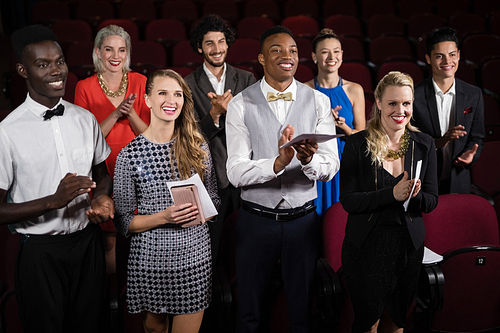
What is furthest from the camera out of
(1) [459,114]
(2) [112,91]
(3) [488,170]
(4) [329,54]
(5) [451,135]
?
(3) [488,170]

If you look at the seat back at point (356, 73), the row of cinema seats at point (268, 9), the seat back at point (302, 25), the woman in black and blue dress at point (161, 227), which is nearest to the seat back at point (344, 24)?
the seat back at point (302, 25)

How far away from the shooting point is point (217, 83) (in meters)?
2.71

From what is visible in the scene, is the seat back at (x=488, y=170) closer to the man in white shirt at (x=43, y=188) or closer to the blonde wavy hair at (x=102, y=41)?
the blonde wavy hair at (x=102, y=41)

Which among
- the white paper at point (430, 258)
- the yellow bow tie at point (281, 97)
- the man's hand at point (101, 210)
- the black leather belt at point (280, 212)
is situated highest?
the yellow bow tie at point (281, 97)

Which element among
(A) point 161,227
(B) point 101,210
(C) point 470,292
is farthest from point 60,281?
(C) point 470,292

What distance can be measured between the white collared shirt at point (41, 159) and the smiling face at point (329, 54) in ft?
5.43

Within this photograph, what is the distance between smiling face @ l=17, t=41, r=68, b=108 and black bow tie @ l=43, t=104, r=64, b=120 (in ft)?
0.12

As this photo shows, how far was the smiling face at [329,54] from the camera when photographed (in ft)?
9.47

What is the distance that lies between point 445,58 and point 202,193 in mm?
1789

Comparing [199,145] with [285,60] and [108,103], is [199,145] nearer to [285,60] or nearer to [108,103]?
[285,60]

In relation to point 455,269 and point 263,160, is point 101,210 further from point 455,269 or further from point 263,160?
point 455,269

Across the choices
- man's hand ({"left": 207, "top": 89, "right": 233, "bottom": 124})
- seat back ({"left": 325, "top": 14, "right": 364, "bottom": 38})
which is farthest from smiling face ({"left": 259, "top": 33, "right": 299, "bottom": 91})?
seat back ({"left": 325, "top": 14, "right": 364, "bottom": 38})

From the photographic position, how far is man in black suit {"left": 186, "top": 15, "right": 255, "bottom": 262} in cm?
259

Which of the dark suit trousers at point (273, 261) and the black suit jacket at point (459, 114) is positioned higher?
the black suit jacket at point (459, 114)
